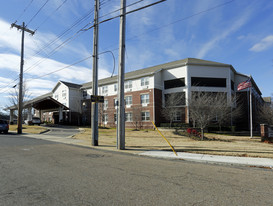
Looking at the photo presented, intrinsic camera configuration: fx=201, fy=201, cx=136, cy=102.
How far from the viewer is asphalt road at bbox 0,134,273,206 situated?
13.7 ft

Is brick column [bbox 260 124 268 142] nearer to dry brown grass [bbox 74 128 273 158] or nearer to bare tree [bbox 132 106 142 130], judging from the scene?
dry brown grass [bbox 74 128 273 158]

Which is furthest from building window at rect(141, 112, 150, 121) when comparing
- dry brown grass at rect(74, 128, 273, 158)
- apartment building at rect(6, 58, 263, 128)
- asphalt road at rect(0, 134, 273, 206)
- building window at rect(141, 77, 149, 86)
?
asphalt road at rect(0, 134, 273, 206)

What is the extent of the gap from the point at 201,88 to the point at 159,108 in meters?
7.63

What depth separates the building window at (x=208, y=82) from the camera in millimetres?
32562

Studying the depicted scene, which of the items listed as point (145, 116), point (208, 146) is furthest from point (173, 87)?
point (208, 146)

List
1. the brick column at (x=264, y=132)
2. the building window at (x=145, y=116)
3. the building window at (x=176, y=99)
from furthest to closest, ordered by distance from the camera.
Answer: the building window at (x=145, y=116) < the building window at (x=176, y=99) < the brick column at (x=264, y=132)

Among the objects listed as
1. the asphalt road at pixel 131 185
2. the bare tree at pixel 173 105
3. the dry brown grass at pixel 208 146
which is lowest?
the dry brown grass at pixel 208 146

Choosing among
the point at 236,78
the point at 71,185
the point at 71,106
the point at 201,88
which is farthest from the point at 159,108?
the point at 71,185

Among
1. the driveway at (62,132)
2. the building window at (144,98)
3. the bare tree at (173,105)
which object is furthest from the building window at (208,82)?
the driveway at (62,132)

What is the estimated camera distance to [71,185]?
5.08 metres

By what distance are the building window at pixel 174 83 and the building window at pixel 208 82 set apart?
63.2 inches

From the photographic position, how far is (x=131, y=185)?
5137 millimetres

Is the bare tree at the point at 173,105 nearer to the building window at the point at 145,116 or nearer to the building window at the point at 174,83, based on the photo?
the building window at the point at 174,83

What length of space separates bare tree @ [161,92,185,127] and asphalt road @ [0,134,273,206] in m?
23.6
